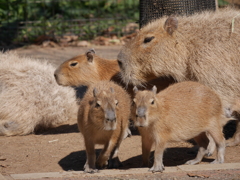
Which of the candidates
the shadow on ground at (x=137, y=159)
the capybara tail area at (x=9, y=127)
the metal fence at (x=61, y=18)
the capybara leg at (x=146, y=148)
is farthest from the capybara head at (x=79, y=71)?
the metal fence at (x=61, y=18)

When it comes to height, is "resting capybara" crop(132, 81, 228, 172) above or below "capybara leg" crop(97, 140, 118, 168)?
above

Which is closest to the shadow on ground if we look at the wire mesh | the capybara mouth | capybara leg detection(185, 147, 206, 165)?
capybara leg detection(185, 147, 206, 165)

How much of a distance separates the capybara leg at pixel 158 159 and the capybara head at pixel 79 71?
2291mm

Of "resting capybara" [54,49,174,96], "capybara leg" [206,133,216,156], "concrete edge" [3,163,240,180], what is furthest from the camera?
"resting capybara" [54,49,174,96]

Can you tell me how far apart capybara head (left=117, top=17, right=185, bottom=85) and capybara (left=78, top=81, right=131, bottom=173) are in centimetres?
82

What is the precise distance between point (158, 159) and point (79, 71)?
2.49 m

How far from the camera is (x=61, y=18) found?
12.8 metres

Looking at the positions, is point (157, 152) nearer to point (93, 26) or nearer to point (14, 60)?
point (14, 60)

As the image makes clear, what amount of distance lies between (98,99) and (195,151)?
1.67 metres

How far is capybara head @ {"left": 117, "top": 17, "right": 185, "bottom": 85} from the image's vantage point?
18.3 ft

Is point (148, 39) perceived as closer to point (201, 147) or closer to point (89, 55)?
point (89, 55)

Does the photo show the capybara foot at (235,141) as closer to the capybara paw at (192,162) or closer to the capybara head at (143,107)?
the capybara paw at (192,162)

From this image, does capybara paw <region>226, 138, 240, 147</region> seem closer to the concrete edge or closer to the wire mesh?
the concrete edge

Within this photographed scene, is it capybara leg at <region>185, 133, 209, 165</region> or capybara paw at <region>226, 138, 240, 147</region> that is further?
capybara paw at <region>226, 138, 240, 147</region>
